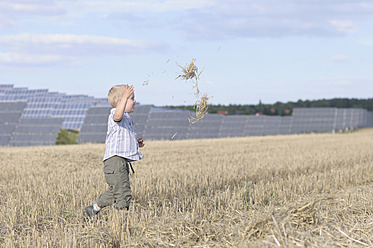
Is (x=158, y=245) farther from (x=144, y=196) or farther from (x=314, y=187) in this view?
(x=314, y=187)

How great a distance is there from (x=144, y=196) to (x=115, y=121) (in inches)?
82.8

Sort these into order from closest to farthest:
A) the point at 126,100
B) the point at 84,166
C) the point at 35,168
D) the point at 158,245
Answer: the point at 158,245
the point at 126,100
the point at 35,168
the point at 84,166

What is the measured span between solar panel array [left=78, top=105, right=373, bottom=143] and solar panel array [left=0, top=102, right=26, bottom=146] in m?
4.35

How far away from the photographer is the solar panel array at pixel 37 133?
87.2 feet

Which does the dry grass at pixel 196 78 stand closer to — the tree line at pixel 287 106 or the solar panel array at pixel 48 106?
the solar panel array at pixel 48 106

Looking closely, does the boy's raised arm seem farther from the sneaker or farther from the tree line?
the tree line

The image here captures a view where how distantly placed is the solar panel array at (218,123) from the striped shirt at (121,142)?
971 centimetres

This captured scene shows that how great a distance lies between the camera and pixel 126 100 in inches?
219

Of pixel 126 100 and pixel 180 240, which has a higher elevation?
pixel 126 100

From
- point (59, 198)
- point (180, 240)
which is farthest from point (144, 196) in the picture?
point (180, 240)

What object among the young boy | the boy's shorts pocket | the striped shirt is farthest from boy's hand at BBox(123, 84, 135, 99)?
the boy's shorts pocket

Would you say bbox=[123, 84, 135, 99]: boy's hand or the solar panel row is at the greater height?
bbox=[123, 84, 135, 99]: boy's hand

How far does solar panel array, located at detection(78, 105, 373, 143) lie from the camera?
29891mm

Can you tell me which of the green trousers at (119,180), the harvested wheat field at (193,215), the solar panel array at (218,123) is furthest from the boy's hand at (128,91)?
the solar panel array at (218,123)
